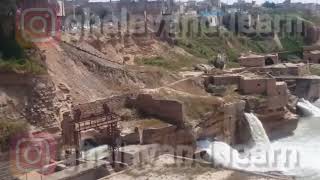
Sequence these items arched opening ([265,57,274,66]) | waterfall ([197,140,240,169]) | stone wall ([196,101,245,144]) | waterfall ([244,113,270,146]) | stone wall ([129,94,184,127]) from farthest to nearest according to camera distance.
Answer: arched opening ([265,57,274,66]) < waterfall ([244,113,270,146]) < stone wall ([196,101,245,144]) < stone wall ([129,94,184,127]) < waterfall ([197,140,240,169])

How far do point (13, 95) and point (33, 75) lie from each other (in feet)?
3.66

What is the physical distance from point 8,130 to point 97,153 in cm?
349

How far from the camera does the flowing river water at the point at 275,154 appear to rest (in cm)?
2448

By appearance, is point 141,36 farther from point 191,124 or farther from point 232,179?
point 232,179

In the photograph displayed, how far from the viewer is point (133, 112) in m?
26.8

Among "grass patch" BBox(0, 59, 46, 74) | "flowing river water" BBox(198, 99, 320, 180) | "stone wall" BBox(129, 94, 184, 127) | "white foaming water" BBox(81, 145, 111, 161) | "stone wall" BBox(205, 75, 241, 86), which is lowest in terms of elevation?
"flowing river water" BBox(198, 99, 320, 180)

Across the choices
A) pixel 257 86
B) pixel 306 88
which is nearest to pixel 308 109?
pixel 306 88

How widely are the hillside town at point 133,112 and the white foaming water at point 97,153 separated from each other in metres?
0.08

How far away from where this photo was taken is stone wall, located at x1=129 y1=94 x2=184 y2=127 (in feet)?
84.3

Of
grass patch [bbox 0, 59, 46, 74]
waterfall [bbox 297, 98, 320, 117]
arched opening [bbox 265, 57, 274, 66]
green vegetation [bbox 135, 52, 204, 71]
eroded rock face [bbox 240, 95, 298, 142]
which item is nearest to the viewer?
grass patch [bbox 0, 59, 46, 74]

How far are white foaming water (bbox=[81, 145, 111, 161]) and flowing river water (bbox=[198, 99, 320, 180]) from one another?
16.2 feet

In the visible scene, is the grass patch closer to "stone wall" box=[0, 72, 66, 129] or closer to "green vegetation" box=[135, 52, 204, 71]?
"stone wall" box=[0, 72, 66, 129]

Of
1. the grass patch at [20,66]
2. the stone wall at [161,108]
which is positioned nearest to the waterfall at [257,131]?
the stone wall at [161,108]

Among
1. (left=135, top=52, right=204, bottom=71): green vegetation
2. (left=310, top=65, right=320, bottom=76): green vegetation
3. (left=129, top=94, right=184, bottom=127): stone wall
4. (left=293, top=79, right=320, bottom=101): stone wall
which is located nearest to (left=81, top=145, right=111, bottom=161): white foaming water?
(left=129, top=94, right=184, bottom=127): stone wall
